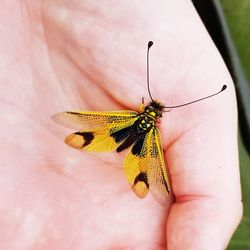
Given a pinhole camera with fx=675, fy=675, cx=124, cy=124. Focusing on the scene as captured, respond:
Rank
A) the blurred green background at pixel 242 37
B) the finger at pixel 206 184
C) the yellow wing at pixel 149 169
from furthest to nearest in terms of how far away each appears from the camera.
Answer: the blurred green background at pixel 242 37 → the yellow wing at pixel 149 169 → the finger at pixel 206 184

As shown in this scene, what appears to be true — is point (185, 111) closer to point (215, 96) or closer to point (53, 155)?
point (215, 96)

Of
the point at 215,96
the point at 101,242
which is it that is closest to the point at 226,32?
the point at 215,96

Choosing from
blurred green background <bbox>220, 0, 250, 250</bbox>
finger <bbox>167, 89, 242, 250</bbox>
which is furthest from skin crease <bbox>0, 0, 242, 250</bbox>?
blurred green background <bbox>220, 0, 250, 250</bbox>

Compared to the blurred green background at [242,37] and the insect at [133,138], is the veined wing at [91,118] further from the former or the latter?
the blurred green background at [242,37]

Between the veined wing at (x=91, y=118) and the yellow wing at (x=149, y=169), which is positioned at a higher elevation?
the veined wing at (x=91, y=118)

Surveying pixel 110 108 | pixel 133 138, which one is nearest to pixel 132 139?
pixel 133 138

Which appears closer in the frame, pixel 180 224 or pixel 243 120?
pixel 180 224

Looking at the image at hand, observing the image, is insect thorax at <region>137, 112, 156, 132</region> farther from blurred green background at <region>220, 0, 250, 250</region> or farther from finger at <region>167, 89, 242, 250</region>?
blurred green background at <region>220, 0, 250, 250</region>

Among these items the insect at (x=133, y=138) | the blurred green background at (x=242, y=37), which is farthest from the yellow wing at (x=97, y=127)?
the blurred green background at (x=242, y=37)
